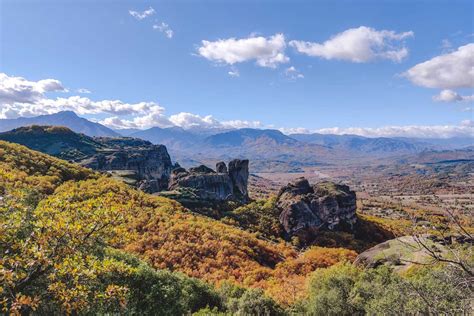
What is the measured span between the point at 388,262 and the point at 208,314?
2905 centimetres

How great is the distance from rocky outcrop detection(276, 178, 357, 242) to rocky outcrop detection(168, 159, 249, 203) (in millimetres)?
20009

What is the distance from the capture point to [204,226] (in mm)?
64688

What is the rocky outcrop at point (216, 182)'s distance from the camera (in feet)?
340

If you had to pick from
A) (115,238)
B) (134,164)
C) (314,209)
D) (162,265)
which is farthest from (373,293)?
(134,164)

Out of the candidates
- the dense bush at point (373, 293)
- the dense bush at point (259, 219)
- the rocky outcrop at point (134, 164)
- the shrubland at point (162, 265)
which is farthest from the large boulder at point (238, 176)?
the dense bush at point (373, 293)

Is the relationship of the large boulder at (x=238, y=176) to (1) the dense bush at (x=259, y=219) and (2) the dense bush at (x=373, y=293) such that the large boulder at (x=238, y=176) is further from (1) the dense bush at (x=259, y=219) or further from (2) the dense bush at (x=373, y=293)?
(2) the dense bush at (x=373, y=293)

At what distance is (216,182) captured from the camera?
109250mm

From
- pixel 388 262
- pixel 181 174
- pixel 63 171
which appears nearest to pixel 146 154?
pixel 181 174

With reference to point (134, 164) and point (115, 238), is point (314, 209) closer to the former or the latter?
point (115, 238)

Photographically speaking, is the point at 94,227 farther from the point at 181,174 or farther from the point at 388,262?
the point at 181,174

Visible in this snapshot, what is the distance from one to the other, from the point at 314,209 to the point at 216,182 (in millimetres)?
34868

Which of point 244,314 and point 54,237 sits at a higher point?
point 54,237

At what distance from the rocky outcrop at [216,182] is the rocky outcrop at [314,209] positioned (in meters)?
20.0

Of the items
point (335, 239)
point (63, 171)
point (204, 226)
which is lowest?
point (335, 239)
